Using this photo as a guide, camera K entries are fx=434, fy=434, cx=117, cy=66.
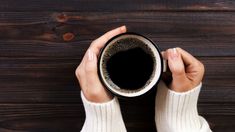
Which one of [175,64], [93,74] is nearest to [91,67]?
[93,74]

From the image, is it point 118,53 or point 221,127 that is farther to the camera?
point 221,127

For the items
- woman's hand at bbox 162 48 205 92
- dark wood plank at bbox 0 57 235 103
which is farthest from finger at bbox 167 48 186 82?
dark wood plank at bbox 0 57 235 103

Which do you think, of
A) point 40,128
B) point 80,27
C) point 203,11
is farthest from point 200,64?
point 40,128

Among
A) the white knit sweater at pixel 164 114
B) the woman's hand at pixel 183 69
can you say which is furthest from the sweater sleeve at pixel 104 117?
the woman's hand at pixel 183 69

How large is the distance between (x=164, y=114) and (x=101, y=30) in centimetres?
19

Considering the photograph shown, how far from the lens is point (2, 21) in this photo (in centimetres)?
80

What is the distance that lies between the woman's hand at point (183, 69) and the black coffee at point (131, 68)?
37mm

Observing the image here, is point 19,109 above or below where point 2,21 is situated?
below

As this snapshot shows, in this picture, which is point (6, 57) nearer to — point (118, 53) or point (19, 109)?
point (19, 109)

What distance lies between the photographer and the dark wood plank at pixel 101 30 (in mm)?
794

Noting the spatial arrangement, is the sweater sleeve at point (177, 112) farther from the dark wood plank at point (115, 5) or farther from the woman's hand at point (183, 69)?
the dark wood plank at point (115, 5)

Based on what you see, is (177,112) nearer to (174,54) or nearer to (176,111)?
(176,111)

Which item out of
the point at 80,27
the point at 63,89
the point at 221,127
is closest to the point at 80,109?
the point at 63,89

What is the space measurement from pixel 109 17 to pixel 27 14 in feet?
0.49
